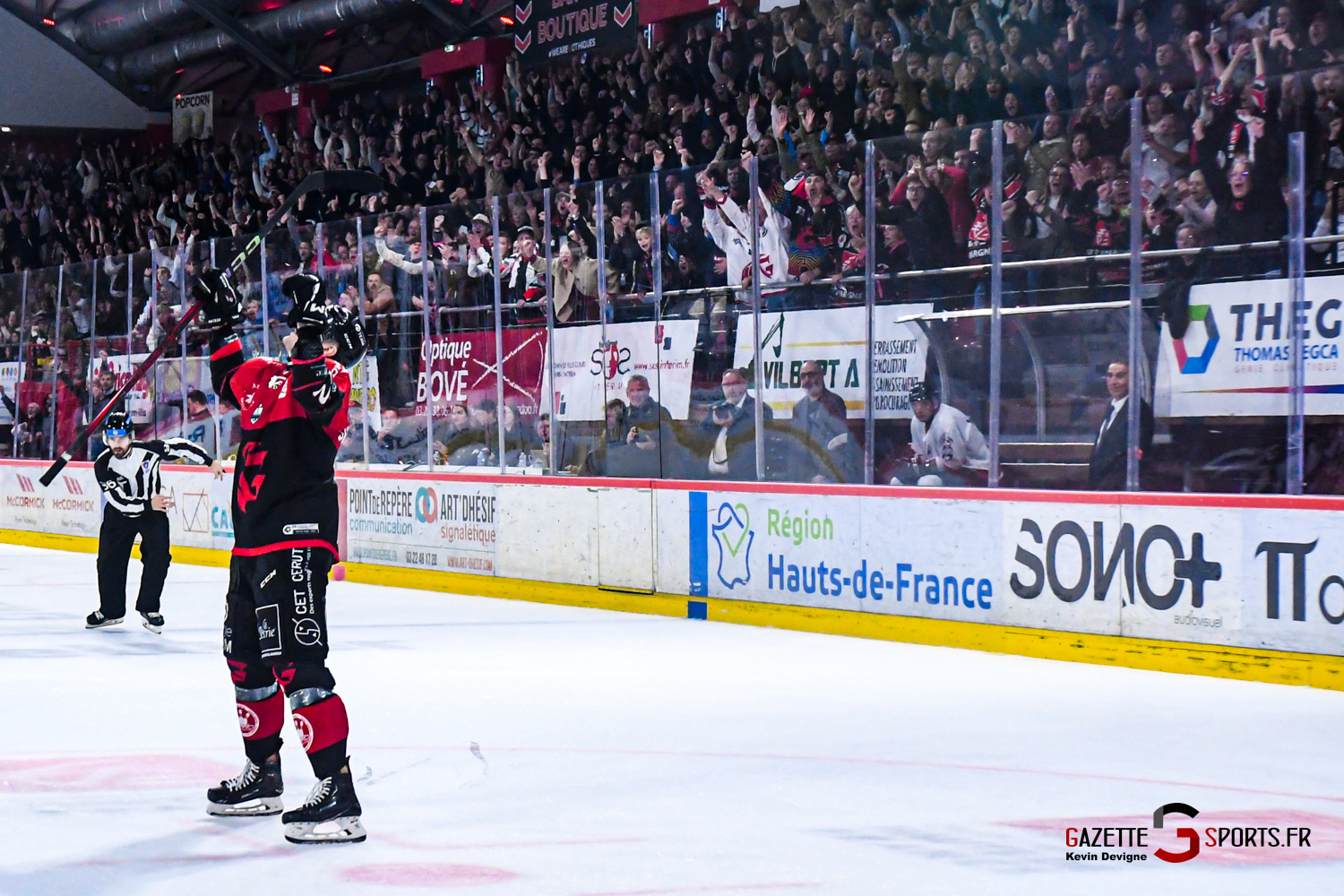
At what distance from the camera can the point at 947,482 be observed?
9.52 m

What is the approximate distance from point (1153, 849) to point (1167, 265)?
16.6 feet

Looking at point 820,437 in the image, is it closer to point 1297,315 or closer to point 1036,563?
point 1036,563

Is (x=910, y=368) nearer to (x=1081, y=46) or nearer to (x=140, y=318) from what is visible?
(x=1081, y=46)

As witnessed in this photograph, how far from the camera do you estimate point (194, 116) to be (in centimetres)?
2814

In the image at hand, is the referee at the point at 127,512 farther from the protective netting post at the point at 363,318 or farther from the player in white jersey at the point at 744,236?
the player in white jersey at the point at 744,236

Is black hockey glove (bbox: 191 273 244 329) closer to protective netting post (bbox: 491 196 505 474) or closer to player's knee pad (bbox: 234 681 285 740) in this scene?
player's knee pad (bbox: 234 681 285 740)

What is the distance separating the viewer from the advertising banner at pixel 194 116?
27.8 metres

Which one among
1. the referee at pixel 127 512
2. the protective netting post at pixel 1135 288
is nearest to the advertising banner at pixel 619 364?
the referee at pixel 127 512

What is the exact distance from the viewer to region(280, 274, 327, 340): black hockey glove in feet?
15.2

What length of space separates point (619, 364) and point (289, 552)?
7154 millimetres

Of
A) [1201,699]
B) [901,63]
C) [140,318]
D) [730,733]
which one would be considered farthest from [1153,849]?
[140,318]

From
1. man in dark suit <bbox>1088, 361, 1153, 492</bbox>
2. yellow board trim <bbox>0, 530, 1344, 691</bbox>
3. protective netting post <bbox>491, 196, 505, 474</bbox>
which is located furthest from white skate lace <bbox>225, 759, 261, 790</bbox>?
protective netting post <bbox>491, 196, 505, 474</bbox>

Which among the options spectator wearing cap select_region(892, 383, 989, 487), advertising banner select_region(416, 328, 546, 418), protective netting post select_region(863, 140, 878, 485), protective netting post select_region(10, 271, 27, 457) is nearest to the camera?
spectator wearing cap select_region(892, 383, 989, 487)

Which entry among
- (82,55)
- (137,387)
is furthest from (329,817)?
(82,55)
